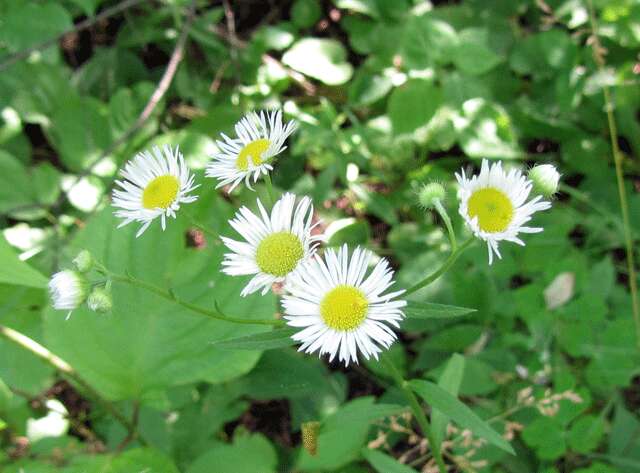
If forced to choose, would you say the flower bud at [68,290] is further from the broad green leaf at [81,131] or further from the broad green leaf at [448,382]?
Answer: the broad green leaf at [81,131]

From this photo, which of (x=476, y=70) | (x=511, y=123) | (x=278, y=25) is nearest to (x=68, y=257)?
(x=278, y=25)

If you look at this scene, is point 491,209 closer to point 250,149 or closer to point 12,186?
→ point 250,149

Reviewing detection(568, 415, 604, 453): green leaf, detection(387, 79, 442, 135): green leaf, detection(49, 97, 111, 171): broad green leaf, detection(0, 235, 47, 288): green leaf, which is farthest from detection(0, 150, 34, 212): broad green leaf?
detection(568, 415, 604, 453): green leaf

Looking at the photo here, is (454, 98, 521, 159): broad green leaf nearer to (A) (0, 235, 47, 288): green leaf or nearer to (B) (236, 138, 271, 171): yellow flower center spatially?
(B) (236, 138, 271, 171): yellow flower center

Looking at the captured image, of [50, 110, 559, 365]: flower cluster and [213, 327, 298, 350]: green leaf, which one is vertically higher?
[50, 110, 559, 365]: flower cluster

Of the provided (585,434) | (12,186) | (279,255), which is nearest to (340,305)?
(279,255)

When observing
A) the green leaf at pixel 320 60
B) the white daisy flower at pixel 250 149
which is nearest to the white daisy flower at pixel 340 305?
the white daisy flower at pixel 250 149
